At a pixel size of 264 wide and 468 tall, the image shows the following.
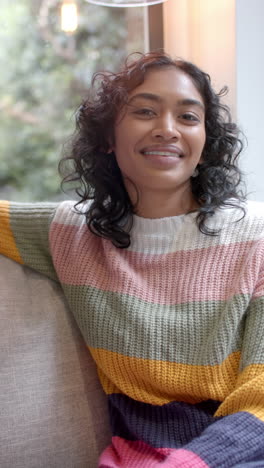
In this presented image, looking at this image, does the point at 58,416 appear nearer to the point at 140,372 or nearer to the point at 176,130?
the point at 140,372

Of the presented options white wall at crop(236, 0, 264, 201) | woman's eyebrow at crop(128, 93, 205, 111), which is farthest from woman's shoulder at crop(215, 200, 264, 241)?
white wall at crop(236, 0, 264, 201)

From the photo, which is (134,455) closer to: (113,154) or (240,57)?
(113,154)

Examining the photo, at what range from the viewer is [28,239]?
4.75 feet

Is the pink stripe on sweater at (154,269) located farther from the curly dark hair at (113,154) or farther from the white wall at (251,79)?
the white wall at (251,79)

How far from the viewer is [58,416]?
131cm

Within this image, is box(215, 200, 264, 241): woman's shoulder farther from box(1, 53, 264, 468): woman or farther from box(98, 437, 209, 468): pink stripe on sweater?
box(98, 437, 209, 468): pink stripe on sweater

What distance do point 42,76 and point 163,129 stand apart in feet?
2.31

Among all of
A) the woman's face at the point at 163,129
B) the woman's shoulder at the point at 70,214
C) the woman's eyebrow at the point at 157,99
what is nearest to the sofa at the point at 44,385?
the woman's shoulder at the point at 70,214

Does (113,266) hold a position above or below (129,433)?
above

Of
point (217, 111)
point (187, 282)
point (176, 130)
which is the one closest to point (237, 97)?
point (217, 111)

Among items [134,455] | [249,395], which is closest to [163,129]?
[249,395]

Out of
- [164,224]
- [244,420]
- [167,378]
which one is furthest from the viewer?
[164,224]

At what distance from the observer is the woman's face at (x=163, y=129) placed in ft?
4.31

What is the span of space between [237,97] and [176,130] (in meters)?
0.46
